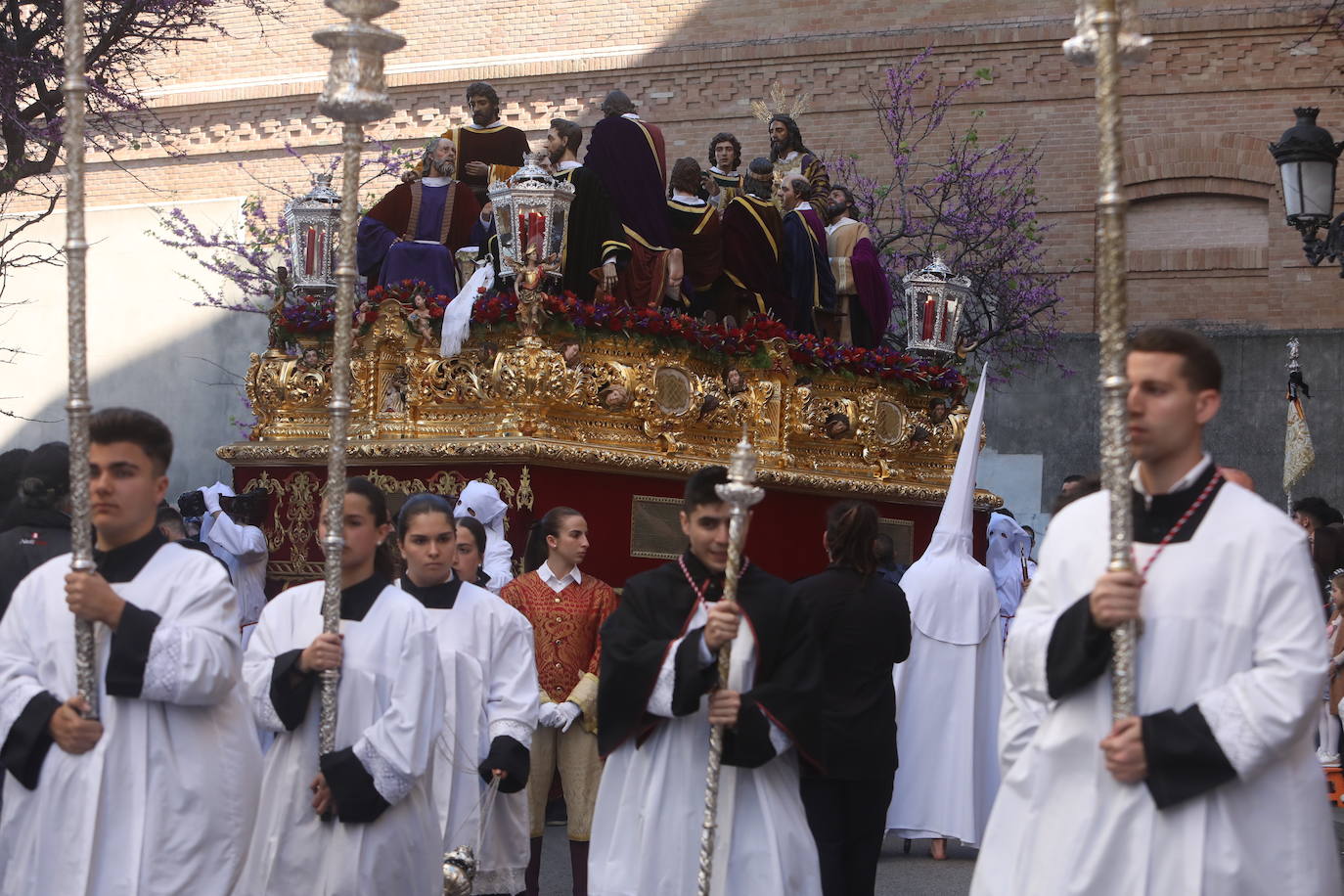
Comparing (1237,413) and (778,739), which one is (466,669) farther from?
(1237,413)

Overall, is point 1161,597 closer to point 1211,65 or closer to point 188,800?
point 188,800

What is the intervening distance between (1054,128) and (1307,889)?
18.0m

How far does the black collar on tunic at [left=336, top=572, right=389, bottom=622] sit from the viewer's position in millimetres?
5820

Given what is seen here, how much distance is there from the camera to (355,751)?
558 cm

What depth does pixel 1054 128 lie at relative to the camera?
21.4m

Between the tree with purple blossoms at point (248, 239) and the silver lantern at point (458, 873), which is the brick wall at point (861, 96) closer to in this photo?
the tree with purple blossoms at point (248, 239)

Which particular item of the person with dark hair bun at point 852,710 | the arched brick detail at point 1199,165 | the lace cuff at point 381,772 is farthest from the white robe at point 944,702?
the arched brick detail at point 1199,165

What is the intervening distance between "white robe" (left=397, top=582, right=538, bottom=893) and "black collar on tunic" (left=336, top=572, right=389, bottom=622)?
4.18 ft

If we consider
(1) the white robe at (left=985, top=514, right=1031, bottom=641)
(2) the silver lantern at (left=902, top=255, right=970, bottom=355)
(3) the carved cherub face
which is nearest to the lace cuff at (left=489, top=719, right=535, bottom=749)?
(3) the carved cherub face

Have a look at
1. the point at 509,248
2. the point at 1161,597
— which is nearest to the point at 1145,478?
the point at 1161,597

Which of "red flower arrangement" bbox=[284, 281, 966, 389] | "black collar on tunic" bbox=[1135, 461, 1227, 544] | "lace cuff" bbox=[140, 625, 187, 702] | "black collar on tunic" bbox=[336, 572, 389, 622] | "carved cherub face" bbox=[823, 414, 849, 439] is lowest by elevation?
"lace cuff" bbox=[140, 625, 187, 702]

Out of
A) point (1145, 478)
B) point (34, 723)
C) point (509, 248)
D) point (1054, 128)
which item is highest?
point (1054, 128)

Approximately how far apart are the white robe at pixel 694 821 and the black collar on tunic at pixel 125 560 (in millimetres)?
1634

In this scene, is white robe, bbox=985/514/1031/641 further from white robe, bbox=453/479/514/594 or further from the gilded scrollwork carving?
white robe, bbox=453/479/514/594
